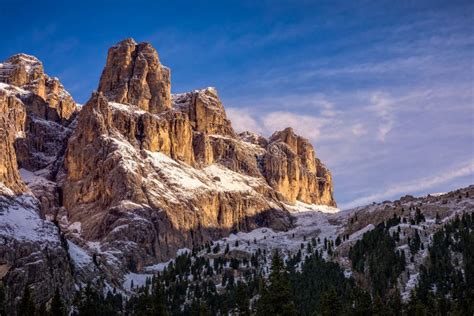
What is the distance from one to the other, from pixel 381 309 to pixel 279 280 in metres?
38.5

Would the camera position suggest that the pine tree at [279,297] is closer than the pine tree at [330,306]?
Yes

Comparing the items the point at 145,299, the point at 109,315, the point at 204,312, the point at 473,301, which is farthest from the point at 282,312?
the point at 109,315

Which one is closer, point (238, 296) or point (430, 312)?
point (238, 296)

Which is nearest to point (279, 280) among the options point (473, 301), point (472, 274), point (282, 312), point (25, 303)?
point (282, 312)

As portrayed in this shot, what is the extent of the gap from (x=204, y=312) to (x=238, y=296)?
66.2 feet

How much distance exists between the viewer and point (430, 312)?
479 ft

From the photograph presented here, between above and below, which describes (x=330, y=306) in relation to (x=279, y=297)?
below

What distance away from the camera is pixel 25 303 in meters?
113

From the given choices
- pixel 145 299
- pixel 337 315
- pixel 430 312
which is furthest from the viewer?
pixel 430 312

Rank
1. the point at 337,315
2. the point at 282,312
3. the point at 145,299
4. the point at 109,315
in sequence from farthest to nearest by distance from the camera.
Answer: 1. the point at 109,315
2. the point at 145,299
3. the point at 337,315
4. the point at 282,312

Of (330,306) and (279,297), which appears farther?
(330,306)

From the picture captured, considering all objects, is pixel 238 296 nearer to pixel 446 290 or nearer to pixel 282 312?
pixel 282 312

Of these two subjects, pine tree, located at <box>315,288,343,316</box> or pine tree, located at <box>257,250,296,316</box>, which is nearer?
pine tree, located at <box>257,250,296,316</box>

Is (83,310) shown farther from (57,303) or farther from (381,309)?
(381,309)
